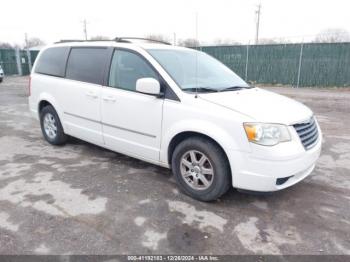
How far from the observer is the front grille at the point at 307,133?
10.5ft

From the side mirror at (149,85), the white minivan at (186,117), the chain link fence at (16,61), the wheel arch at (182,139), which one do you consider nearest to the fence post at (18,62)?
the chain link fence at (16,61)

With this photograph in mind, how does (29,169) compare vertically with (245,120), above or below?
below

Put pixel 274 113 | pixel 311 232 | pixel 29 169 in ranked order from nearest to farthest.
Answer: pixel 311 232
pixel 274 113
pixel 29 169

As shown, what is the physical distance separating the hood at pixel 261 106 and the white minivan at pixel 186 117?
11mm

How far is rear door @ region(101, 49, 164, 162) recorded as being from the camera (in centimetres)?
375

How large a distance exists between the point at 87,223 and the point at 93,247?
1.36 feet

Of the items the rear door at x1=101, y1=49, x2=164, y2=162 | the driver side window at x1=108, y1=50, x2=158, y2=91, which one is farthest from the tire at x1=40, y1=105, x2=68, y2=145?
the driver side window at x1=108, y1=50, x2=158, y2=91

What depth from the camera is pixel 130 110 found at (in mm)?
3926

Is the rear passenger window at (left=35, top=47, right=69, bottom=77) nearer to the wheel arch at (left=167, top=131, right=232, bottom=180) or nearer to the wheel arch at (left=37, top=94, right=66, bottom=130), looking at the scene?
the wheel arch at (left=37, top=94, right=66, bottom=130)

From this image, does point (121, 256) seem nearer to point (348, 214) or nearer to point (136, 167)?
point (136, 167)

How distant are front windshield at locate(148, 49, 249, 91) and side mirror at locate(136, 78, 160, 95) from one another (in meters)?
0.27

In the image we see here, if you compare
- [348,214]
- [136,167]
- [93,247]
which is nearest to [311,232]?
[348,214]

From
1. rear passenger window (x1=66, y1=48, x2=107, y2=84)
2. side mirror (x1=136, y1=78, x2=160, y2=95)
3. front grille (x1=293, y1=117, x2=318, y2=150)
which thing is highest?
rear passenger window (x1=66, y1=48, x2=107, y2=84)

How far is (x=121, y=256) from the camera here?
2553 mm
